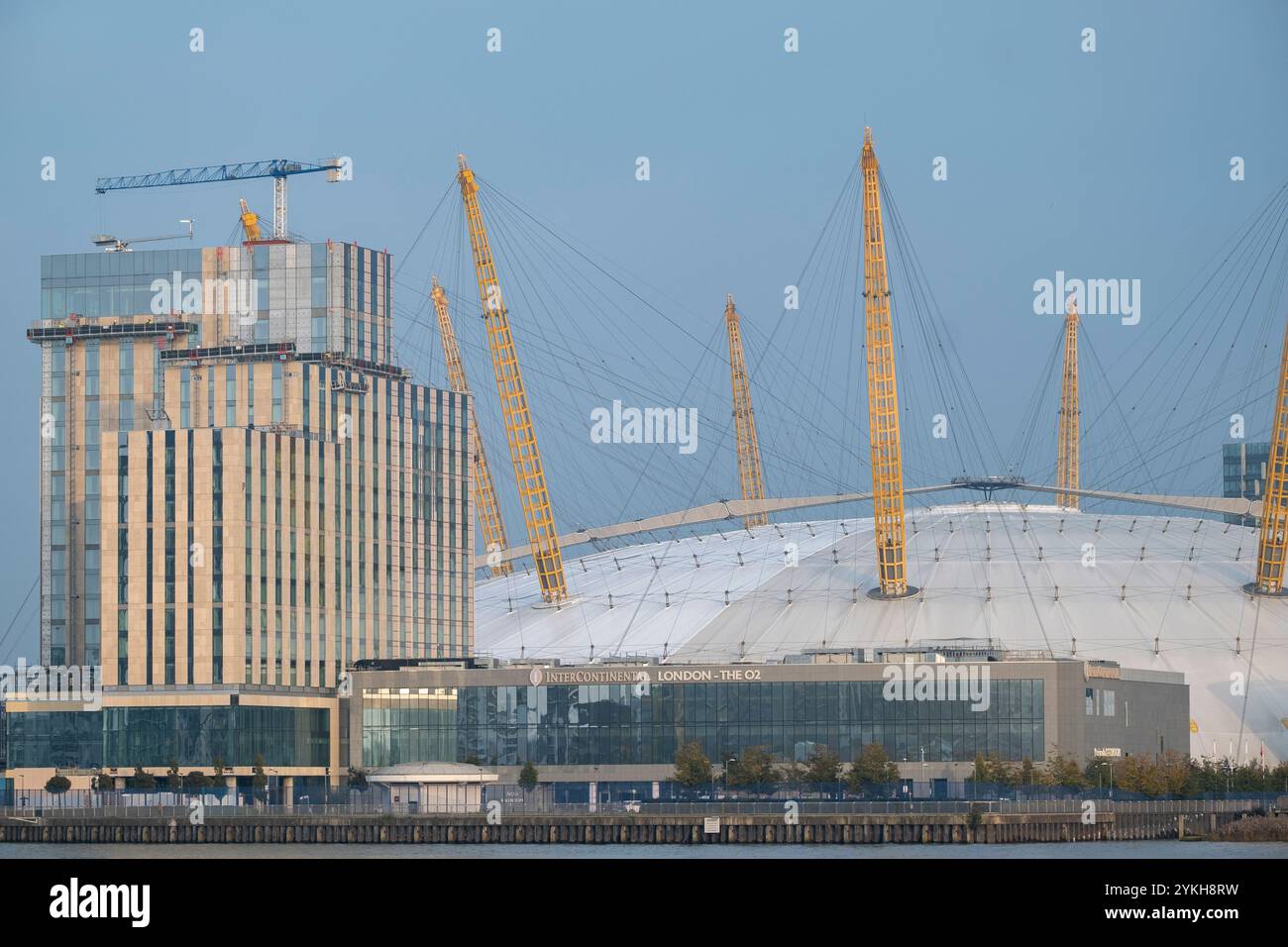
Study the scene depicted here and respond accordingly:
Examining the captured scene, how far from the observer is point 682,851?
142m

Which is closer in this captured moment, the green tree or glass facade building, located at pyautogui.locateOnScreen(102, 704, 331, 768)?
the green tree

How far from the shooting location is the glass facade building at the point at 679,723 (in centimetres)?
17362

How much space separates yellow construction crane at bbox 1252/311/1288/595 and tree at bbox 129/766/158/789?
8160 cm

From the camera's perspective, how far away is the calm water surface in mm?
135875

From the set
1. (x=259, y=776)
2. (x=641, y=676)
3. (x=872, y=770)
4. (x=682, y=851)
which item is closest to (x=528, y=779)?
(x=641, y=676)

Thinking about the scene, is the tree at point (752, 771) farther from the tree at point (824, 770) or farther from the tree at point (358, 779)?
the tree at point (358, 779)

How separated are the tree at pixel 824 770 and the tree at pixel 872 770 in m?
1.14

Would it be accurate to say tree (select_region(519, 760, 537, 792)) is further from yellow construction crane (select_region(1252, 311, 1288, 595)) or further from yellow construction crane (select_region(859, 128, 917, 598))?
yellow construction crane (select_region(1252, 311, 1288, 595))

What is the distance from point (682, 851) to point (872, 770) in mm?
27201

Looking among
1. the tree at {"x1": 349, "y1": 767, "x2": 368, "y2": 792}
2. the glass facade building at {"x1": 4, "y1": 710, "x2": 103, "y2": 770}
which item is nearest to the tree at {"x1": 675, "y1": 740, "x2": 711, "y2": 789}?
the tree at {"x1": 349, "y1": 767, "x2": 368, "y2": 792}

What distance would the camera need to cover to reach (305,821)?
515 feet
